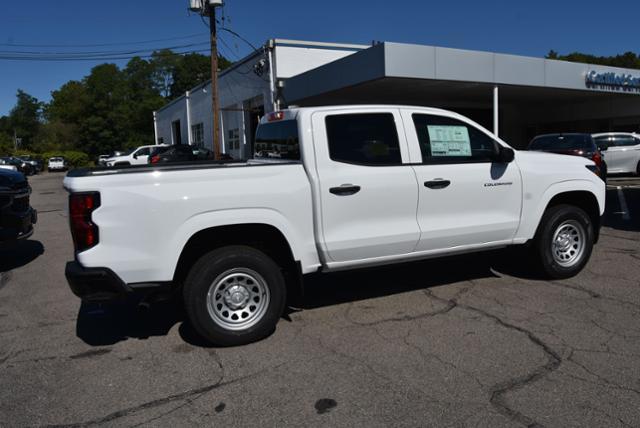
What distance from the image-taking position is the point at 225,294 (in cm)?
453

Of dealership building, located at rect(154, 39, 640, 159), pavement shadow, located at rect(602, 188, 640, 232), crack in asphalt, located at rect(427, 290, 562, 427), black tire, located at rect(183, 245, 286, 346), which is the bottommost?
crack in asphalt, located at rect(427, 290, 562, 427)

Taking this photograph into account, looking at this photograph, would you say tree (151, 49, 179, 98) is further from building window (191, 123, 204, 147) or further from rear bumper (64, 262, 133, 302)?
rear bumper (64, 262, 133, 302)

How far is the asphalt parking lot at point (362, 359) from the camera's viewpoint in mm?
3455

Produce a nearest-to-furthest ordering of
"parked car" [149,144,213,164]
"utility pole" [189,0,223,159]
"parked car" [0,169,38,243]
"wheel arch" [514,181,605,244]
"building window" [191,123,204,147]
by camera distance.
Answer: "wheel arch" [514,181,605,244], "parked car" [0,169,38,243], "utility pole" [189,0,223,159], "parked car" [149,144,213,164], "building window" [191,123,204,147]

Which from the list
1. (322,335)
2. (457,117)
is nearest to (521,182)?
(457,117)

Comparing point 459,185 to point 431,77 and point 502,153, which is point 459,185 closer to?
point 502,153

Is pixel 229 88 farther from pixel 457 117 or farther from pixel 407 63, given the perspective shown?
pixel 457 117

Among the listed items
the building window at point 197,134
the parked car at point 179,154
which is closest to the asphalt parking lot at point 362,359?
the parked car at point 179,154

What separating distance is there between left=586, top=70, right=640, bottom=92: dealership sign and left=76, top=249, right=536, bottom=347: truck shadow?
17526mm

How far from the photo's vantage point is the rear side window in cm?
504

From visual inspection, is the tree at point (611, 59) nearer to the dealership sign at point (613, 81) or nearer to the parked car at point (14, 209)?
the dealership sign at point (613, 81)

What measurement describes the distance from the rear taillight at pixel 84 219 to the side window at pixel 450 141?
117 inches

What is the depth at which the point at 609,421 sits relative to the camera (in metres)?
3.22

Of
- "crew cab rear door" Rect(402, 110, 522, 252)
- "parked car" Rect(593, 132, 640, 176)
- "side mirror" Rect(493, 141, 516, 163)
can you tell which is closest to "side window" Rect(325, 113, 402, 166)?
"crew cab rear door" Rect(402, 110, 522, 252)
